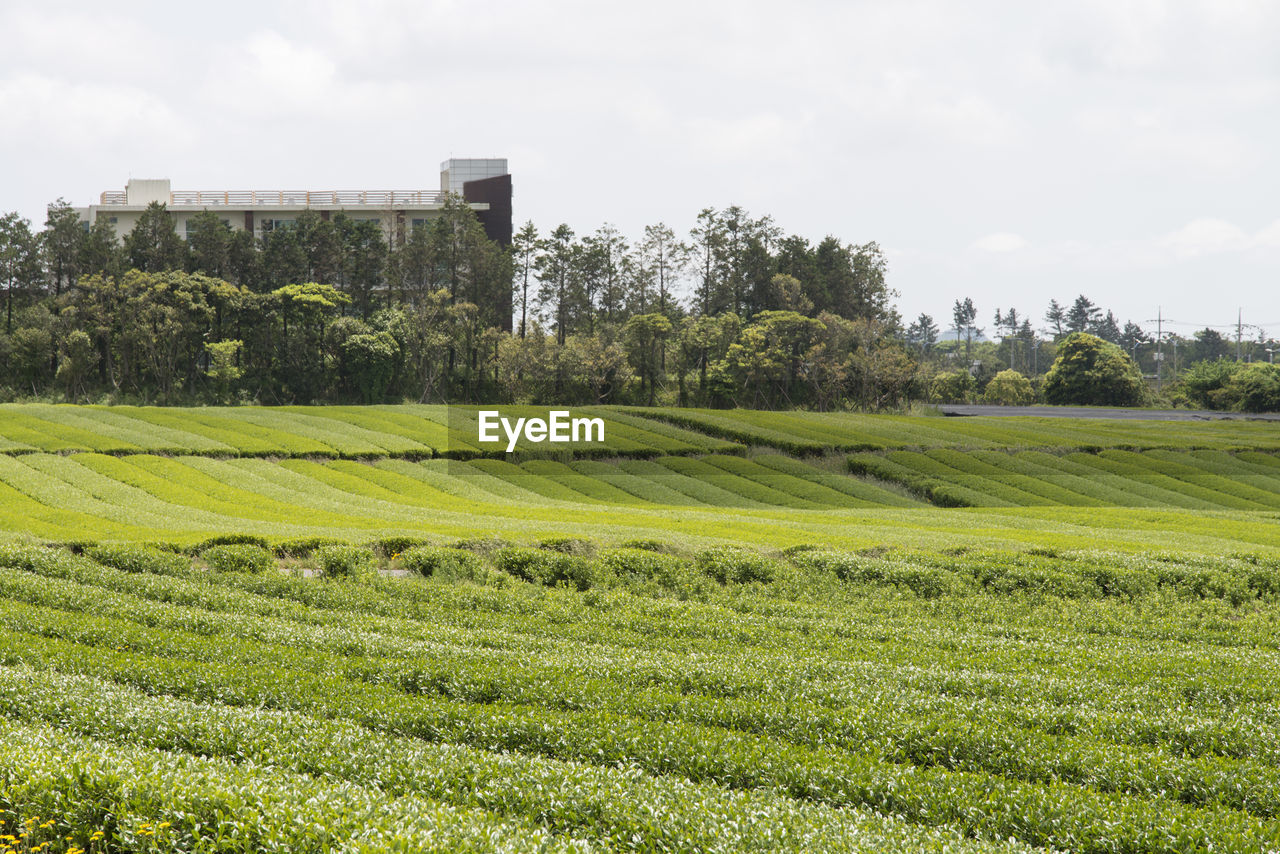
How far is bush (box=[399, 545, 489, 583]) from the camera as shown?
2091 centimetres

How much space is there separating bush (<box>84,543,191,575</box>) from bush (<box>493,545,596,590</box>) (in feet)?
23.2

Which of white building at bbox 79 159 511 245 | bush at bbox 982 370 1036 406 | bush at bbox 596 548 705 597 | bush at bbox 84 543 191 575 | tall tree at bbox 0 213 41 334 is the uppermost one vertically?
white building at bbox 79 159 511 245

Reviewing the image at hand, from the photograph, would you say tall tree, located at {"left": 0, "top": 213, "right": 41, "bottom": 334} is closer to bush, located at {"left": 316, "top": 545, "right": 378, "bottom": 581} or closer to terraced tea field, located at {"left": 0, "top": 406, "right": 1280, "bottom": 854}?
terraced tea field, located at {"left": 0, "top": 406, "right": 1280, "bottom": 854}

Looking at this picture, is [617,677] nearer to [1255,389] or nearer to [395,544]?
[395,544]

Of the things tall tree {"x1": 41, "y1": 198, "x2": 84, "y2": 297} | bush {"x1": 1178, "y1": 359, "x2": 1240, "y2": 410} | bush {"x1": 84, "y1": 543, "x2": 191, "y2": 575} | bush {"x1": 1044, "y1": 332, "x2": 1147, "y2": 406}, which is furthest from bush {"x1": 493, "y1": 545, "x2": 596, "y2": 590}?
bush {"x1": 1044, "y1": 332, "x2": 1147, "y2": 406}

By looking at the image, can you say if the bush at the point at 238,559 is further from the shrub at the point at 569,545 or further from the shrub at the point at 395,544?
the shrub at the point at 569,545

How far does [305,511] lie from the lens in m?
30.5

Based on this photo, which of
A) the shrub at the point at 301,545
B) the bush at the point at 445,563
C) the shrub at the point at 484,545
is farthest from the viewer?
the shrub at the point at 484,545

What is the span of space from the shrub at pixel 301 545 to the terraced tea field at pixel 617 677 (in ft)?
0.39

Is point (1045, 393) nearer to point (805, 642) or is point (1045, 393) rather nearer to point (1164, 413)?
point (1164, 413)

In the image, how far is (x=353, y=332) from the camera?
77.6 meters

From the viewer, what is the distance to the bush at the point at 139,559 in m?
19.7

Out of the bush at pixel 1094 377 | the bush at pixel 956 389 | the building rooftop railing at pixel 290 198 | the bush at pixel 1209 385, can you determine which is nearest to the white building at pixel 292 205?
the building rooftop railing at pixel 290 198

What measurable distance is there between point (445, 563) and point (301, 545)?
4.13 metres
